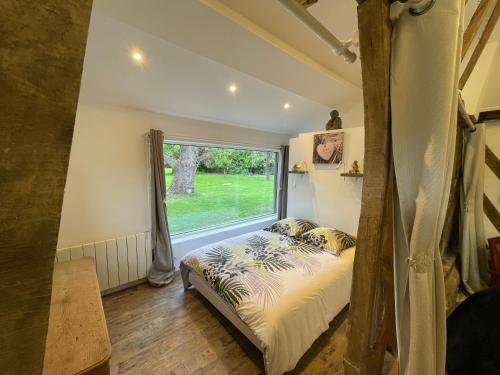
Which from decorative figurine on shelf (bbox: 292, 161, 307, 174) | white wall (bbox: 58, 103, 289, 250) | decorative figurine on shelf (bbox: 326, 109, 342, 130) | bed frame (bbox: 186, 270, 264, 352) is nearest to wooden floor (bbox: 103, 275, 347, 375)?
bed frame (bbox: 186, 270, 264, 352)

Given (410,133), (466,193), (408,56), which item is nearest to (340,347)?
(466,193)

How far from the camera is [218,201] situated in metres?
3.82

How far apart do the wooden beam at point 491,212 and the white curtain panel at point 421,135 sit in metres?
2.31

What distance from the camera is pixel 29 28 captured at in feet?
0.75

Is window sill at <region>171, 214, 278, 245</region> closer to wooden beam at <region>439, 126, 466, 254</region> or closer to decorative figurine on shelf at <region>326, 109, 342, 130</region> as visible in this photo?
decorative figurine on shelf at <region>326, 109, 342, 130</region>

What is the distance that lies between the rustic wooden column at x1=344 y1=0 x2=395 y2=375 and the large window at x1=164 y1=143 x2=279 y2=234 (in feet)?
Result: 9.46

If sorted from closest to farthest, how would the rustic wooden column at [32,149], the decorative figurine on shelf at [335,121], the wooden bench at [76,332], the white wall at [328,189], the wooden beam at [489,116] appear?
the rustic wooden column at [32,149] < the wooden bench at [76,332] < the wooden beam at [489,116] < the white wall at [328,189] < the decorative figurine on shelf at [335,121]

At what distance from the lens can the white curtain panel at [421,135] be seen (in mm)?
603

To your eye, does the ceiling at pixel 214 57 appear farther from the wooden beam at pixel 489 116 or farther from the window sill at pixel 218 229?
the window sill at pixel 218 229

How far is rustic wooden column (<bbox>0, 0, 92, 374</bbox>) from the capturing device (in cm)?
23

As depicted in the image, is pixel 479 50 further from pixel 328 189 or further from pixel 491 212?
pixel 328 189

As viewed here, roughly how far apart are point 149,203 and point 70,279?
Result: 130 cm

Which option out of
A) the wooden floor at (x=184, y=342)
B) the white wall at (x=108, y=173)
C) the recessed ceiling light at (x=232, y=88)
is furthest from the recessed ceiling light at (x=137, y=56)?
the wooden floor at (x=184, y=342)

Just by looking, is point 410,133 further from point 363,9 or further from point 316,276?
point 316,276
